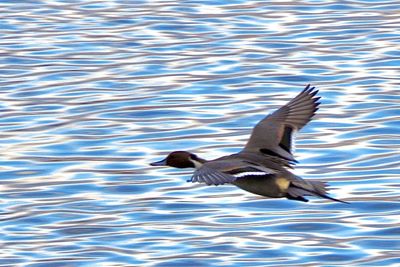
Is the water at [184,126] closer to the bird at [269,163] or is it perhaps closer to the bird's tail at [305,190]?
the bird at [269,163]

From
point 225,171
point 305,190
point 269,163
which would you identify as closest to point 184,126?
point 269,163

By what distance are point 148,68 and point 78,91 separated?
0.99 metres

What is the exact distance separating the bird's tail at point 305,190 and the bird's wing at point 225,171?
17cm

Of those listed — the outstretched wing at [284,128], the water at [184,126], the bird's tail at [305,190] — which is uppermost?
the outstretched wing at [284,128]

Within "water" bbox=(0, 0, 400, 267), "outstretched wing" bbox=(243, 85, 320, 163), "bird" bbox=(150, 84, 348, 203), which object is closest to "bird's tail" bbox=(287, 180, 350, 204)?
"bird" bbox=(150, 84, 348, 203)

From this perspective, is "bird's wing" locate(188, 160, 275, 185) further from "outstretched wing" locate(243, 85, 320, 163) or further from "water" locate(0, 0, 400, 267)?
"water" locate(0, 0, 400, 267)

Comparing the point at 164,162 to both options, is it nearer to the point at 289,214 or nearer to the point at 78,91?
the point at 289,214

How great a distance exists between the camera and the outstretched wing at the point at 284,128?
33.0 feet

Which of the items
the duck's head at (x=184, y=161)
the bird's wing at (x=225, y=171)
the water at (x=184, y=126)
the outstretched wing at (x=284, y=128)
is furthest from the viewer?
the water at (x=184, y=126)

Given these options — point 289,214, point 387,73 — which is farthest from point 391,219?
point 387,73

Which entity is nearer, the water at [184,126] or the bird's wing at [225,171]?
the bird's wing at [225,171]

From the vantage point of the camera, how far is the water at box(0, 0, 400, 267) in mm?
11133

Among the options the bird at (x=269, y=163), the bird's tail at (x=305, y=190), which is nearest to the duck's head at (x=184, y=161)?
the bird at (x=269, y=163)

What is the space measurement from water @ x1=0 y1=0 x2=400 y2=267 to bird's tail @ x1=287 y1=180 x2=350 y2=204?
132 centimetres
